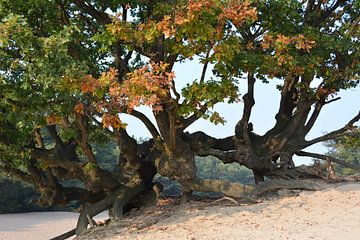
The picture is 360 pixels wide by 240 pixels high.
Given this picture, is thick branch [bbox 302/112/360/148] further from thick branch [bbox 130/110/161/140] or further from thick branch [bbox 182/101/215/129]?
thick branch [bbox 130/110/161/140]

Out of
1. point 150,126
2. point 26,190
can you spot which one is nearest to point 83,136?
point 150,126

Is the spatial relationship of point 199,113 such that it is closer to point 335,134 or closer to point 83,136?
point 83,136

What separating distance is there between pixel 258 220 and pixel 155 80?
2.72 metres

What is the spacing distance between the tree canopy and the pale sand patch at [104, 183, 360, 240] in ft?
3.82

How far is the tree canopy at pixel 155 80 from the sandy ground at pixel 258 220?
0.95m

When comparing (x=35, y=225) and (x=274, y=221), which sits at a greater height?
(x=274, y=221)

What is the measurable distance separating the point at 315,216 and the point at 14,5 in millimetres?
5506

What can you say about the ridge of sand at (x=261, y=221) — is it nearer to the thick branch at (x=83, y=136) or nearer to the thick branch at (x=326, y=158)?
the thick branch at (x=83, y=136)

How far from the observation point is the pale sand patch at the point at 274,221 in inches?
222

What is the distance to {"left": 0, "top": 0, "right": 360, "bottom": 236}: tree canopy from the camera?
545cm

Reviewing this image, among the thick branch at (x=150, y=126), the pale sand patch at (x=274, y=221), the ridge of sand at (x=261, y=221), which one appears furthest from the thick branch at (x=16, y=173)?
the pale sand patch at (x=274, y=221)

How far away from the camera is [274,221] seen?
6156mm

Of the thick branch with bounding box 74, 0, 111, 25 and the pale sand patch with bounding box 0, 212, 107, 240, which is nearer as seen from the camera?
the thick branch with bounding box 74, 0, 111, 25

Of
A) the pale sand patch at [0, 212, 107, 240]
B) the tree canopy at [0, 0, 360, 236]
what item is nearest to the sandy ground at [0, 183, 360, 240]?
the tree canopy at [0, 0, 360, 236]
